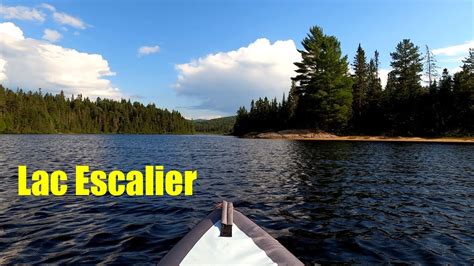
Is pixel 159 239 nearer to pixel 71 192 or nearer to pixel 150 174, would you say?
pixel 71 192

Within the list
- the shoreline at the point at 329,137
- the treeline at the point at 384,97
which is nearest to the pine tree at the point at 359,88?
the treeline at the point at 384,97

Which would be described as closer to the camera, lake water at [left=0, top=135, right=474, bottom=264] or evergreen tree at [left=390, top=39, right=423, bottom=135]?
lake water at [left=0, top=135, right=474, bottom=264]

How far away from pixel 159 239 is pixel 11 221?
17.0 feet

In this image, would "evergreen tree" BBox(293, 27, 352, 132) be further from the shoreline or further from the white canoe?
the white canoe

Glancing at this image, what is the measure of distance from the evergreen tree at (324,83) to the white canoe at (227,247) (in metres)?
76.9

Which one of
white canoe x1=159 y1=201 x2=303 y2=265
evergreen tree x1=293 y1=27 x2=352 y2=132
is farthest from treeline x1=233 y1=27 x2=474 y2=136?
white canoe x1=159 y1=201 x2=303 y2=265

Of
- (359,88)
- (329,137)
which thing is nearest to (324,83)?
(329,137)

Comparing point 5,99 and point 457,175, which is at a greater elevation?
point 5,99

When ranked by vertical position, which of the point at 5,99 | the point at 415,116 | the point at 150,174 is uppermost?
the point at 5,99

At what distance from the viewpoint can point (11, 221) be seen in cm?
1009

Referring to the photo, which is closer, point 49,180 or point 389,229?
point 389,229

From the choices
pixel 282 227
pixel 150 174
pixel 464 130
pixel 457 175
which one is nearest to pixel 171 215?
pixel 282 227

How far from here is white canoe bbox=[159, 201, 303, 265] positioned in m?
4.86

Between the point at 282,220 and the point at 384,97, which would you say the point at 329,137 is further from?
the point at 282,220
